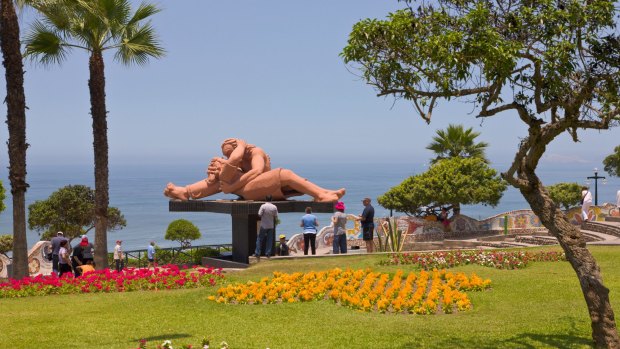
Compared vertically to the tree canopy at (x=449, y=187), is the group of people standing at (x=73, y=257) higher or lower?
lower

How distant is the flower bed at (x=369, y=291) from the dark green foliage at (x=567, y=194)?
95.0ft

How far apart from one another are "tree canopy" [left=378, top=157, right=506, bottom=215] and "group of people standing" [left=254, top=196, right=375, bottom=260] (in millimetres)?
12605

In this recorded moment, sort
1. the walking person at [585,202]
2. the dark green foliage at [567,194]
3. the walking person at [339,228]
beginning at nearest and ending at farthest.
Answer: the walking person at [339,228]
the walking person at [585,202]
the dark green foliage at [567,194]

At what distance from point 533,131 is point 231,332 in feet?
16.2

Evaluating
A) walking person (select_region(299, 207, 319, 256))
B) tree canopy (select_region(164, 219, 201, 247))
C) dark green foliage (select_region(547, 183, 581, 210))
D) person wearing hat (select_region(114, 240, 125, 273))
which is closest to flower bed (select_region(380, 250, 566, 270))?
walking person (select_region(299, 207, 319, 256))

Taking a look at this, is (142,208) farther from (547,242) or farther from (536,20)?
(536,20)

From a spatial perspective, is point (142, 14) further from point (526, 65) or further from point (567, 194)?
point (567, 194)

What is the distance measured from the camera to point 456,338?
9.91 meters

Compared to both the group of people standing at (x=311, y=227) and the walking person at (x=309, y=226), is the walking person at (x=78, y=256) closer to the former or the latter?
the group of people standing at (x=311, y=227)

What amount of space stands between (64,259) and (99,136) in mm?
4091

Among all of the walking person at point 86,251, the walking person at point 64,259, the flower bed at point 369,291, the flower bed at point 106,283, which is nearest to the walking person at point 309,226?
the flower bed at point 106,283

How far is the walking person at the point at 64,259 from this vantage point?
→ 704 inches

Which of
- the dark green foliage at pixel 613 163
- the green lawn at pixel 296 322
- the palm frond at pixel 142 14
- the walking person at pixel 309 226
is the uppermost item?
the palm frond at pixel 142 14

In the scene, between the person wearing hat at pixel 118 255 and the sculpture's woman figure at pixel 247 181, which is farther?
the person wearing hat at pixel 118 255
